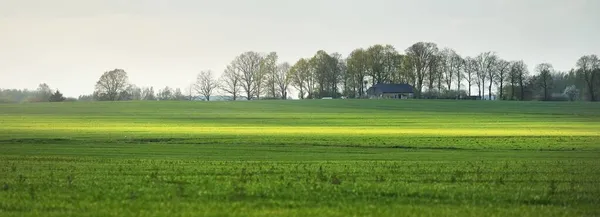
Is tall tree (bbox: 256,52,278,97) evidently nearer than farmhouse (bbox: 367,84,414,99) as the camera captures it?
No

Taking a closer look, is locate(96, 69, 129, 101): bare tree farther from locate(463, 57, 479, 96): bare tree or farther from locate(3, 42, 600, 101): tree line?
locate(463, 57, 479, 96): bare tree

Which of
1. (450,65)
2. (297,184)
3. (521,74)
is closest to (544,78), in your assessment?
(521,74)

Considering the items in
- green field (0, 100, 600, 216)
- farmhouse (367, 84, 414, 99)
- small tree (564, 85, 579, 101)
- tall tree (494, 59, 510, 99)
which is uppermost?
tall tree (494, 59, 510, 99)

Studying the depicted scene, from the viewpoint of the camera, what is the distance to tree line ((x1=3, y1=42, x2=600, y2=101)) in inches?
5719

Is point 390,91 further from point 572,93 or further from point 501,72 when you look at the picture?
point 572,93

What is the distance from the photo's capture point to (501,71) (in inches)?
5945

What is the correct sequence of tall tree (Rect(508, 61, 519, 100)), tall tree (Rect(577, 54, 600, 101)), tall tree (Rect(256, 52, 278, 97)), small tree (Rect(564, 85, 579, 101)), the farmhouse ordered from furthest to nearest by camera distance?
1. small tree (Rect(564, 85, 579, 101))
2. tall tree (Rect(256, 52, 278, 97))
3. tall tree (Rect(508, 61, 519, 100))
4. the farmhouse
5. tall tree (Rect(577, 54, 600, 101))

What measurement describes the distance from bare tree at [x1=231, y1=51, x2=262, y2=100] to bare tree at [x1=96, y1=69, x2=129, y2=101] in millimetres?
28654

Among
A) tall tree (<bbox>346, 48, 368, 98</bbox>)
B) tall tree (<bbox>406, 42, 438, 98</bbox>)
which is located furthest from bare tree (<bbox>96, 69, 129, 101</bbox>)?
tall tree (<bbox>406, 42, 438, 98</bbox>)

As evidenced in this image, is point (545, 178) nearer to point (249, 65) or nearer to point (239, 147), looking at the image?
point (239, 147)

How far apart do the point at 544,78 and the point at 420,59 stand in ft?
109

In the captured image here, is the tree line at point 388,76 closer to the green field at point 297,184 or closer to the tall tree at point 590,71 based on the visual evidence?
the tall tree at point 590,71

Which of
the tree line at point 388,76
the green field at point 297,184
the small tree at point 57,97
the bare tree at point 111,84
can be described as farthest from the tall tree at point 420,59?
the green field at point 297,184

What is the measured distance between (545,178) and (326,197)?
790cm
